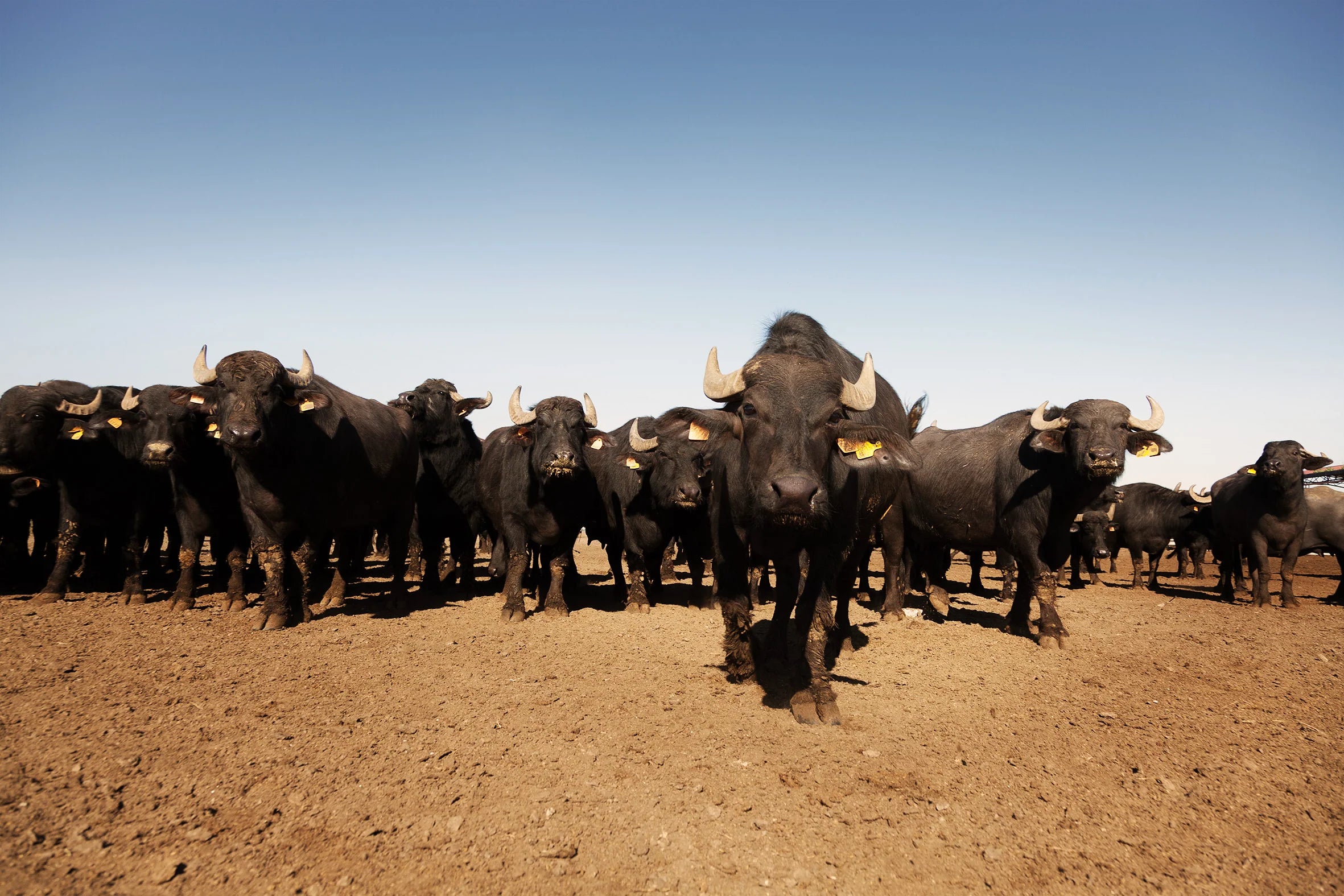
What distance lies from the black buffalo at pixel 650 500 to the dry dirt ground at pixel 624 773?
10.6ft

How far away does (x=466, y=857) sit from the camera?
3.28 m

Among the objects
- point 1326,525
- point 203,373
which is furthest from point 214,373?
point 1326,525

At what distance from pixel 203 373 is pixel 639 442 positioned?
5.11 meters

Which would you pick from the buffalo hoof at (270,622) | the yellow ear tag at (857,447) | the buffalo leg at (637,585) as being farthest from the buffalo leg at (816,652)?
the buffalo hoof at (270,622)

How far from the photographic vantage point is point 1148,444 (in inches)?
360

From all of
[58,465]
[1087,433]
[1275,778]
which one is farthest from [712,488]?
[58,465]

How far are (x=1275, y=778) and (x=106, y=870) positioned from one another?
247 inches

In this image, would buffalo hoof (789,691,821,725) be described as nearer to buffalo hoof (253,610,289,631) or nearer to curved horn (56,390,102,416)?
buffalo hoof (253,610,289,631)

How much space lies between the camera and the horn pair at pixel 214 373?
793 centimetres

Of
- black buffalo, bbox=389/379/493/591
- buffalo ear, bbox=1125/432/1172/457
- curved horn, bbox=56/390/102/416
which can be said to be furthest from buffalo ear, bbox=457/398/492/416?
buffalo ear, bbox=1125/432/1172/457

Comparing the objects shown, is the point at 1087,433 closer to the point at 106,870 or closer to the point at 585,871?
the point at 585,871

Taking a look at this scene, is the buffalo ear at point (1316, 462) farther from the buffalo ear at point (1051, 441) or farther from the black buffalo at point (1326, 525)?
the buffalo ear at point (1051, 441)

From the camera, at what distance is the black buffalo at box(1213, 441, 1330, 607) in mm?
12711

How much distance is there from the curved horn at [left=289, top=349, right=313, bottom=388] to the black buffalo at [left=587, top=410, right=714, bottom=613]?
3623mm
